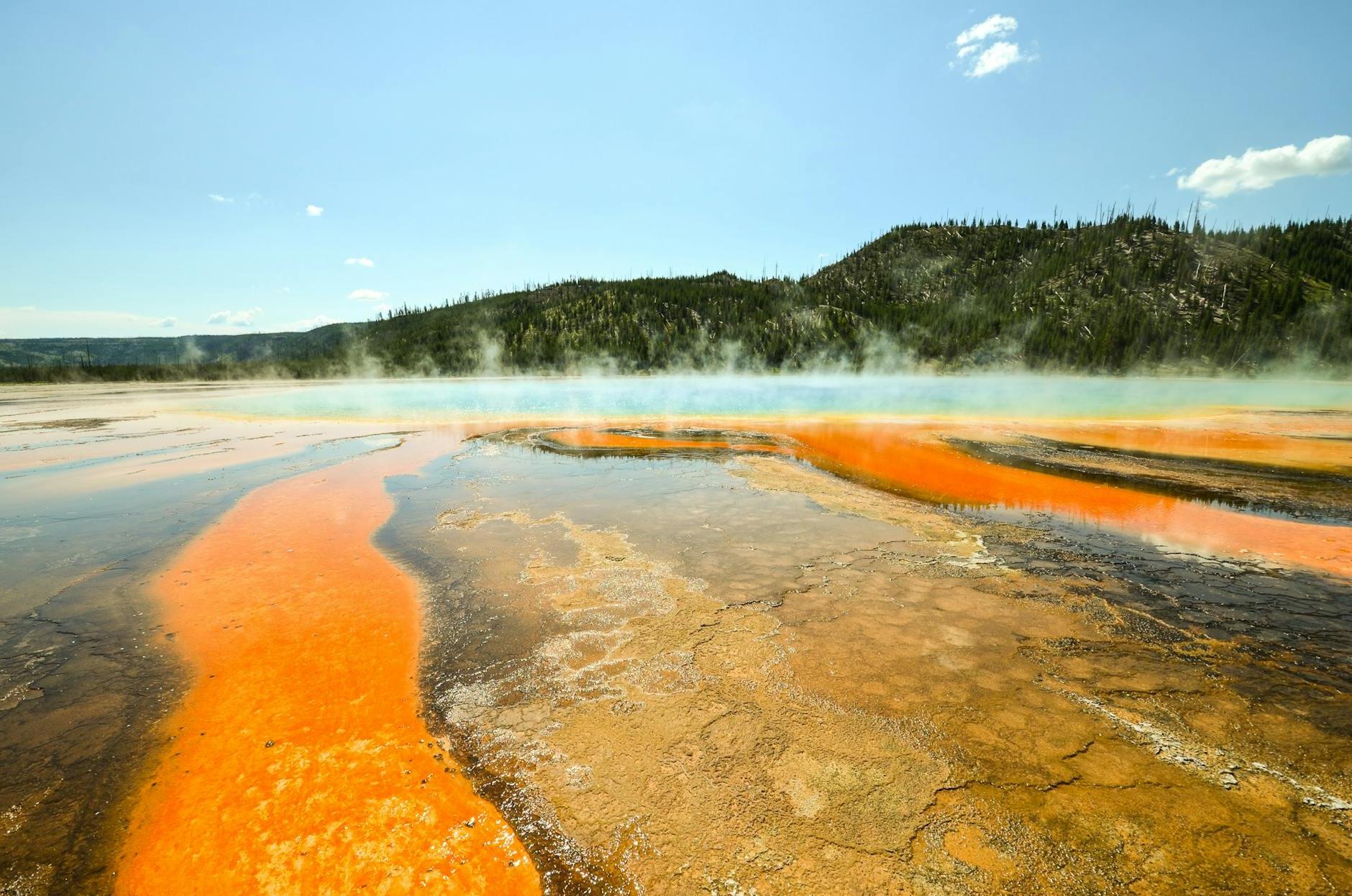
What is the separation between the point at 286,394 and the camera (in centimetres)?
4734

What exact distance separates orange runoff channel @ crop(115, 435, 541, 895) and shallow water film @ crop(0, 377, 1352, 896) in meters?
0.03

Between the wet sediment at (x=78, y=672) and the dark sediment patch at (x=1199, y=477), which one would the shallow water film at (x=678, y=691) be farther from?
the dark sediment patch at (x=1199, y=477)

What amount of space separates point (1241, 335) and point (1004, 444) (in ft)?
329

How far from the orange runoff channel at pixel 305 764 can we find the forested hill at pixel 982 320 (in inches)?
3650

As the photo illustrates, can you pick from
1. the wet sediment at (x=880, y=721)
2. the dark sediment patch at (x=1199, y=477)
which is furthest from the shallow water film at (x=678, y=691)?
the dark sediment patch at (x=1199, y=477)

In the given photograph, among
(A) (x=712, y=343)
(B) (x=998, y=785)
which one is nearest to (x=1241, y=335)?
(A) (x=712, y=343)

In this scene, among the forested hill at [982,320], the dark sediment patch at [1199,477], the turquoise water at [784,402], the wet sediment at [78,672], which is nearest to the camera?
the wet sediment at [78,672]

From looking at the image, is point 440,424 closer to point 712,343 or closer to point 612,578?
point 612,578

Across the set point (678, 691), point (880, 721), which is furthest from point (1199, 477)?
point (678, 691)

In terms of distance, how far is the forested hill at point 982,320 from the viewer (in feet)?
276

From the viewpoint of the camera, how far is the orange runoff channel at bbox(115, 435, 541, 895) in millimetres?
3059

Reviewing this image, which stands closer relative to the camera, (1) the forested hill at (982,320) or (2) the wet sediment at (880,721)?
(2) the wet sediment at (880,721)

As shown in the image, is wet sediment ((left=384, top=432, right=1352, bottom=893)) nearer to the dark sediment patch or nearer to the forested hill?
the dark sediment patch

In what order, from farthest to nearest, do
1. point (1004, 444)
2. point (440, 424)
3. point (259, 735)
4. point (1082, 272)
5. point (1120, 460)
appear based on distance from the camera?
point (1082, 272) → point (440, 424) → point (1004, 444) → point (1120, 460) → point (259, 735)
